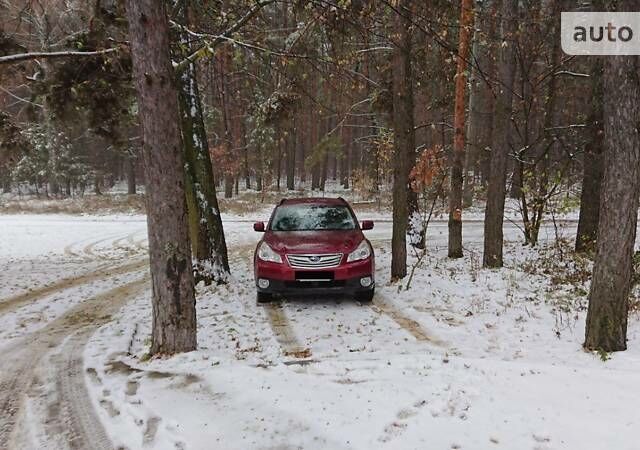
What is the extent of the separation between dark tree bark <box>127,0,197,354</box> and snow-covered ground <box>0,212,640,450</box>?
416 mm

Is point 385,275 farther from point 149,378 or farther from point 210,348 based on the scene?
point 149,378

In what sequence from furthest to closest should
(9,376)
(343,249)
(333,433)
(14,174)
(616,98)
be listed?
(14,174) → (343,249) → (9,376) → (616,98) → (333,433)

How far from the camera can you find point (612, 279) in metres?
4.64

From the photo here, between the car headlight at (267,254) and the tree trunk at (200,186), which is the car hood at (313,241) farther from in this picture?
the tree trunk at (200,186)

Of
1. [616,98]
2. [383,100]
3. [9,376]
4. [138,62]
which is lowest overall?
[9,376]

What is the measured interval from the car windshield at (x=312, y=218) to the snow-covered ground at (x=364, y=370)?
1.39 m

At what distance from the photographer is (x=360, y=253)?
24.7 ft

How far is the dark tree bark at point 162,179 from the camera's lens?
181 inches

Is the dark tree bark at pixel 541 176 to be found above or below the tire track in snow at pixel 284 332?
above

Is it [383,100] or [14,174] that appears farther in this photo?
[14,174]

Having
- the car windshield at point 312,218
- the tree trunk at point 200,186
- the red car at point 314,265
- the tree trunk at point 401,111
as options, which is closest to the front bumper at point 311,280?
the red car at point 314,265

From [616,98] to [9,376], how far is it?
7.05 metres

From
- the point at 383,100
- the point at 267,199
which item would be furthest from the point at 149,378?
the point at 267,199

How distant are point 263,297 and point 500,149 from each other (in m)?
5.82
